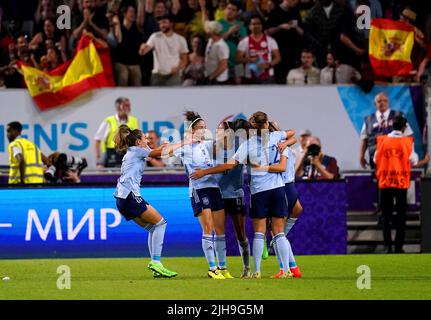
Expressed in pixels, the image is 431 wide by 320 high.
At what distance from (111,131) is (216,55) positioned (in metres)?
2.39

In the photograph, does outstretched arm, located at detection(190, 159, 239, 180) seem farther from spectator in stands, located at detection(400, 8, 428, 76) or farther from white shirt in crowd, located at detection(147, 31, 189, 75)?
spectator in stands, located at detection(400, 8, 428, 76)

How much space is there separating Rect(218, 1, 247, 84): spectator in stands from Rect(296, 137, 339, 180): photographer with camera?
221 centimetres

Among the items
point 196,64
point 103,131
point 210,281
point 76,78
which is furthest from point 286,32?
point 210,281

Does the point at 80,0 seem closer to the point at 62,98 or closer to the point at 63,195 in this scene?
the point at 62,98

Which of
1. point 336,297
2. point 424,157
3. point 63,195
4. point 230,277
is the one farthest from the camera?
point 424,157

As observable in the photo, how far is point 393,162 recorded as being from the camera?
20.4m

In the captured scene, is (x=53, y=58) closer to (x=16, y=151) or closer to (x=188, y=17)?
(x=188, y=17)

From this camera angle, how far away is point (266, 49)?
22094 mm

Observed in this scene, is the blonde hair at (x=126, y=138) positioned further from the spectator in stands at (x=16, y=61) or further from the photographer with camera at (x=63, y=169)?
the spectator in stands at (x=16, y=61)

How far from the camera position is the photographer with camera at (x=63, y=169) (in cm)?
2092

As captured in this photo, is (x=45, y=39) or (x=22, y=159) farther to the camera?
(x=45, y=39)
